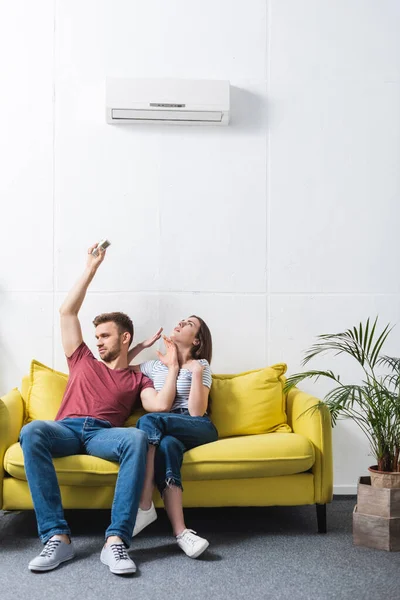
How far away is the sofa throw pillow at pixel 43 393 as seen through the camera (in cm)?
364

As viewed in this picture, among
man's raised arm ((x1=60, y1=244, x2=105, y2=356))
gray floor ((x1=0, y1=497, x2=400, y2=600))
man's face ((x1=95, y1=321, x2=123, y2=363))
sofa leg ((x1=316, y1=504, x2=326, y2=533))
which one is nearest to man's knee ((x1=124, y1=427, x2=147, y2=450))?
gray floor ((x1=0, y1=497, x2=400, y2=600))

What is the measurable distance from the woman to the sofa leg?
1.99 ft

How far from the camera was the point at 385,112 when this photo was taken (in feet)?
14.0

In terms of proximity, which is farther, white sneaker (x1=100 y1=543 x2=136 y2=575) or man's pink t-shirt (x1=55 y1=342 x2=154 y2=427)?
man's pink t-shirt (x1=55 y1=342 x2=154 y2=427)

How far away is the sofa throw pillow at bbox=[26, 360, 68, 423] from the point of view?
3.64 m

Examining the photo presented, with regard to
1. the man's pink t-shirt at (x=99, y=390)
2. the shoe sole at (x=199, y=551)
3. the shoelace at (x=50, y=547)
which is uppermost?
the man's pink t-shirt at (x=99, y=390)

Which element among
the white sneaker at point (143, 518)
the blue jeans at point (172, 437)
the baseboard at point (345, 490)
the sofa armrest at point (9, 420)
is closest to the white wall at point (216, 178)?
the baseboard at point (345, 490)

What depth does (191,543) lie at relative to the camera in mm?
2930

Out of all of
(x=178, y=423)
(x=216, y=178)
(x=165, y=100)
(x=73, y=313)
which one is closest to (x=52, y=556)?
(x=178, y=423)

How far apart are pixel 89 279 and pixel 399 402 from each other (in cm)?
176

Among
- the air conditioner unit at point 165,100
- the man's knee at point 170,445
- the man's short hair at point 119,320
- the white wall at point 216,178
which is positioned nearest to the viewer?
the man's knee at point 170,445

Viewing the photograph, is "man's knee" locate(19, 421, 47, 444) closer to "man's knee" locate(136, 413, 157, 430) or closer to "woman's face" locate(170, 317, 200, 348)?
"man's knee" locate(136, 413, 157, 430)

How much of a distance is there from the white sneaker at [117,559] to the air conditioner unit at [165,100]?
2457 millimetres

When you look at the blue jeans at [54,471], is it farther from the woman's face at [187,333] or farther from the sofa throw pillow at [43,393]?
the woman's face at [187,333]
